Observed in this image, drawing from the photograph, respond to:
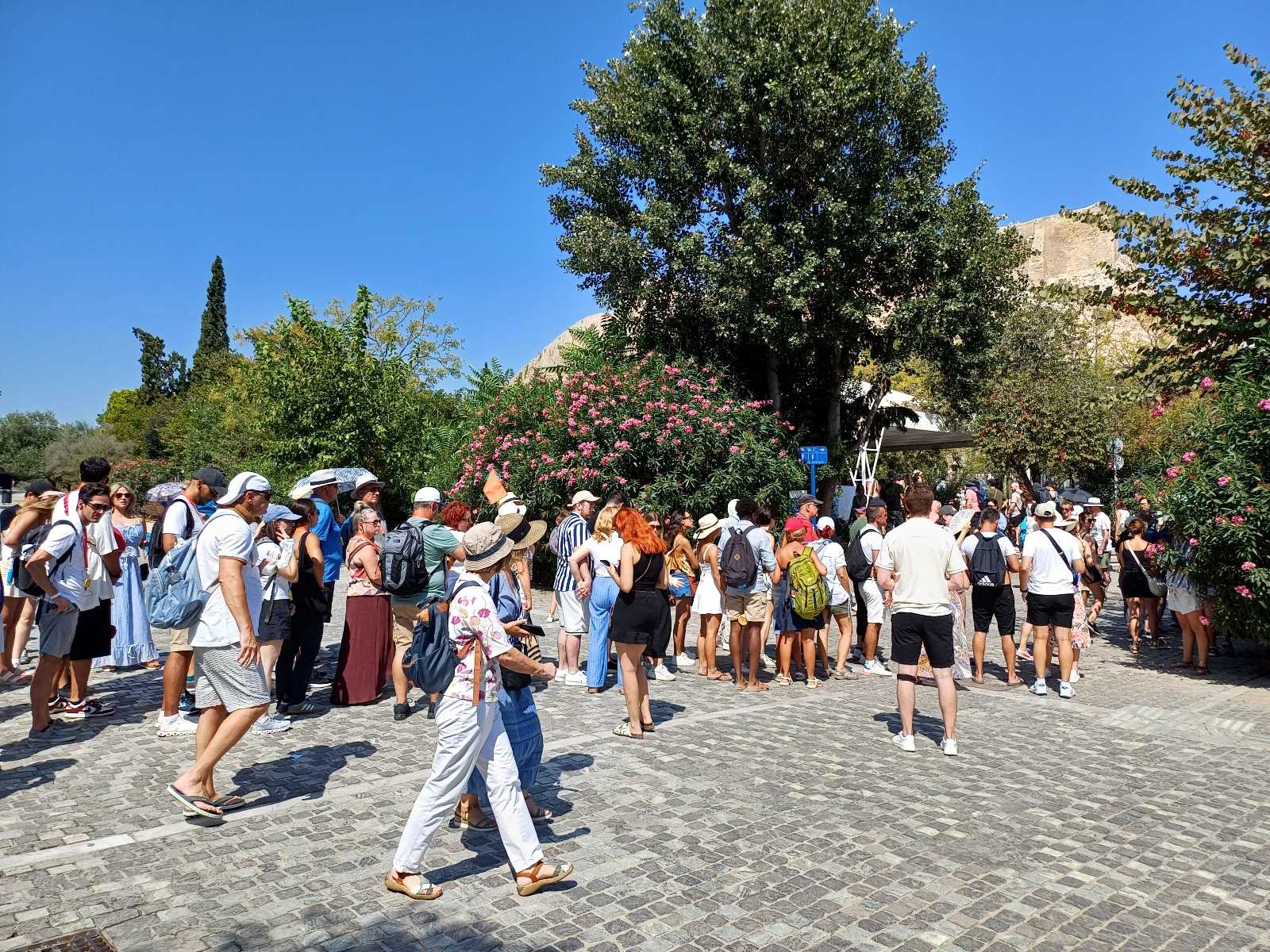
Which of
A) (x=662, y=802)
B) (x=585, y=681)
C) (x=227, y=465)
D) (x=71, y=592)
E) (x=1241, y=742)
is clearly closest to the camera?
(x=662, y=802)

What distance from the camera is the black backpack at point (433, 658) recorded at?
4.42 metres

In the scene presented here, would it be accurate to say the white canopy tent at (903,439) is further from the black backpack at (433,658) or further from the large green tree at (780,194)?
the black backpack at (433,658)

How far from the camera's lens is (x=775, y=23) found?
1717cm

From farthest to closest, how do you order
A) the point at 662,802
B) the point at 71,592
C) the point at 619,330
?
1. the point at 619,330
2. the point at 71,592
3. the point at 662,802

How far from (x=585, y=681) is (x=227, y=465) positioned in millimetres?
35845

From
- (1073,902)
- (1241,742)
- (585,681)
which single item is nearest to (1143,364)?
(1241,742)

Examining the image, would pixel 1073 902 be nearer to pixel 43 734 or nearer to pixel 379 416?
pixel 43 734

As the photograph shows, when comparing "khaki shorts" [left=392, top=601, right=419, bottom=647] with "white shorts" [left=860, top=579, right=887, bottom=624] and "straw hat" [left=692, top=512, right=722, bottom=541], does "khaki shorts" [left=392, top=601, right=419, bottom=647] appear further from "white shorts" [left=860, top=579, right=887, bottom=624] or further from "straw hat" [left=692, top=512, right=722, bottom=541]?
"white shorts" [left=860, top=579, right=887, bottom=624]

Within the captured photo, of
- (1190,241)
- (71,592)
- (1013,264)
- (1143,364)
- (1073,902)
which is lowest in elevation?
(1073,902)

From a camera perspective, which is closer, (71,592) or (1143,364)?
(71,592)

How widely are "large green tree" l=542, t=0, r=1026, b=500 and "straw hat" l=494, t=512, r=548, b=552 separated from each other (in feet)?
40.3

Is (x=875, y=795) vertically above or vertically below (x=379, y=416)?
below

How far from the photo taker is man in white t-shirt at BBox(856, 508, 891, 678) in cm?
973

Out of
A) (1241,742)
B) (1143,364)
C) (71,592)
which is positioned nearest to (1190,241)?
(1143,364)
